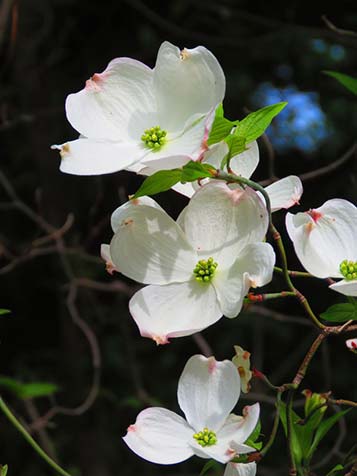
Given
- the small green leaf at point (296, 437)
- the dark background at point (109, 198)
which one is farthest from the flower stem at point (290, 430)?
the dark background at point (109, 198)

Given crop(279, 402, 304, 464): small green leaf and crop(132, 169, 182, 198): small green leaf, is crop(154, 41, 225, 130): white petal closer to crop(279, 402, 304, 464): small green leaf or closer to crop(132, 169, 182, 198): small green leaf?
crop(132, 169, 182, 198): small green leaf

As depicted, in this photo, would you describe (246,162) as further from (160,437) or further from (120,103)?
(160,437)

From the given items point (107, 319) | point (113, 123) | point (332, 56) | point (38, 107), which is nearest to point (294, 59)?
point (332, 56)

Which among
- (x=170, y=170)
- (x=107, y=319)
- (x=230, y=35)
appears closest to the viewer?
(x=170, y=170)

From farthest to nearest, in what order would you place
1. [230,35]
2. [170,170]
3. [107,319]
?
1. [230,35]
2. [107,319]
3. [170,170]

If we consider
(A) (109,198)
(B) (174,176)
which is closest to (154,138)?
(B) (174,176)

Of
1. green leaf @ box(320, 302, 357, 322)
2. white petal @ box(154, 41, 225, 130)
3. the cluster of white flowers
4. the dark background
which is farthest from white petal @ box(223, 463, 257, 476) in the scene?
the dark background

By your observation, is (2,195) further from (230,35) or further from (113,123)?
(113,123)
